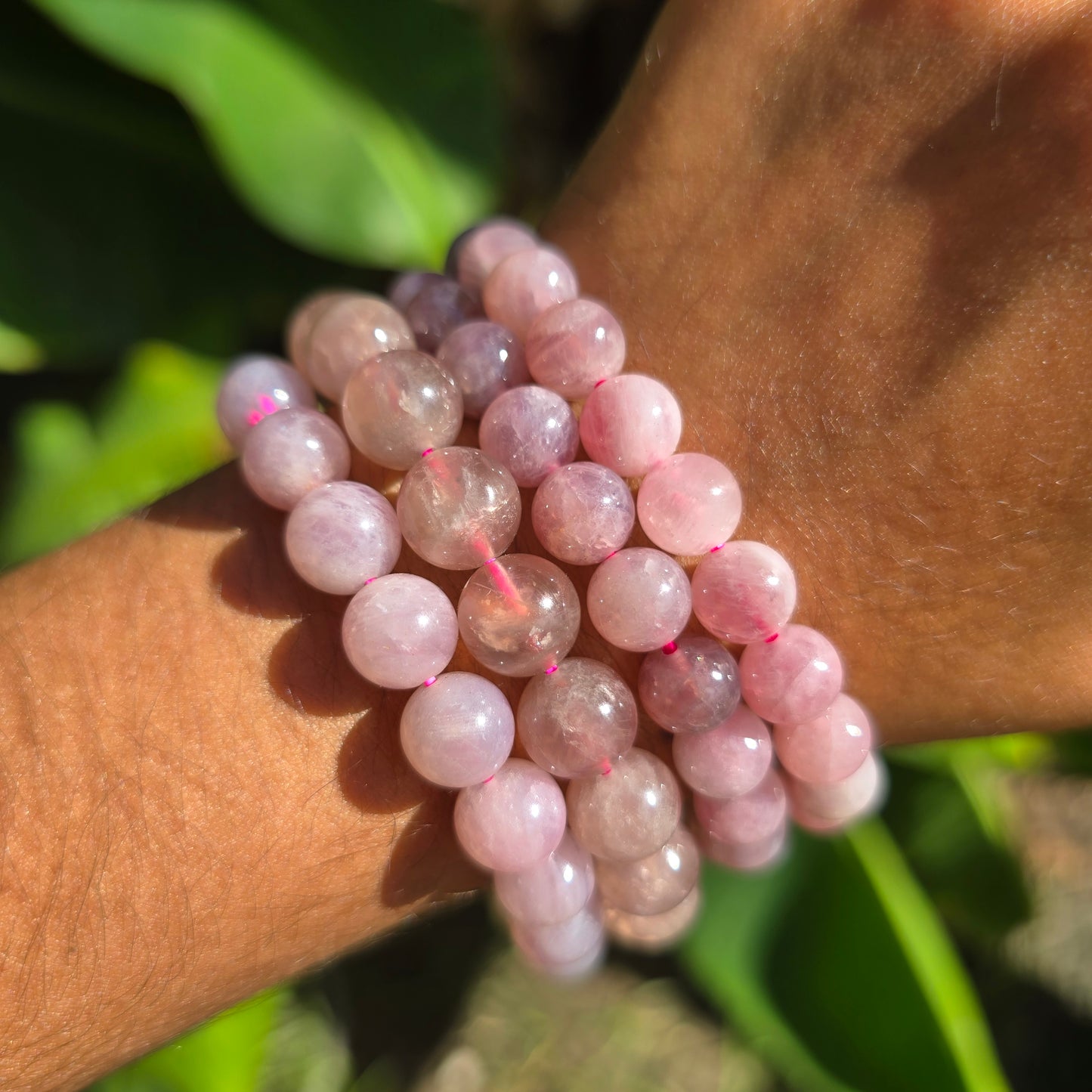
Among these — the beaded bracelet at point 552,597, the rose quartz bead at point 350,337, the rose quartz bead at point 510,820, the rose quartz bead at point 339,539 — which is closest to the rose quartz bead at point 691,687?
the beaded bracelet at point 552,597

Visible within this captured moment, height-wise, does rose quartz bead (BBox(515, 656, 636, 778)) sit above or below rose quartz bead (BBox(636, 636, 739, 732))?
below

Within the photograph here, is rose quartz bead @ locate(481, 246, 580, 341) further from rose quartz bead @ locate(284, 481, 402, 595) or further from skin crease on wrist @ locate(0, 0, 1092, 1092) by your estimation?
rose quartz bead @ locate(284, 481, 402, 595)

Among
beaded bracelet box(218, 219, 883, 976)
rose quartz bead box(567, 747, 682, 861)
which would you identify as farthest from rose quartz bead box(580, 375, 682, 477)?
rose quartz bead box(567, 747, 682, 861)

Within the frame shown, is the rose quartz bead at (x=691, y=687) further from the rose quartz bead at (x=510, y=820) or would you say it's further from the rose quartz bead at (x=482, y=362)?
the rose quartz bead at (x=482, y=362)

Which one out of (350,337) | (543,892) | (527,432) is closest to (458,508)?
(527,432)

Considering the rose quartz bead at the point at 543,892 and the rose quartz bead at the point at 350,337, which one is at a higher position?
the rose quartz bead at the point at 350,337

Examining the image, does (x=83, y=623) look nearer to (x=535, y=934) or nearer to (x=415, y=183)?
(x=535, y=934)
